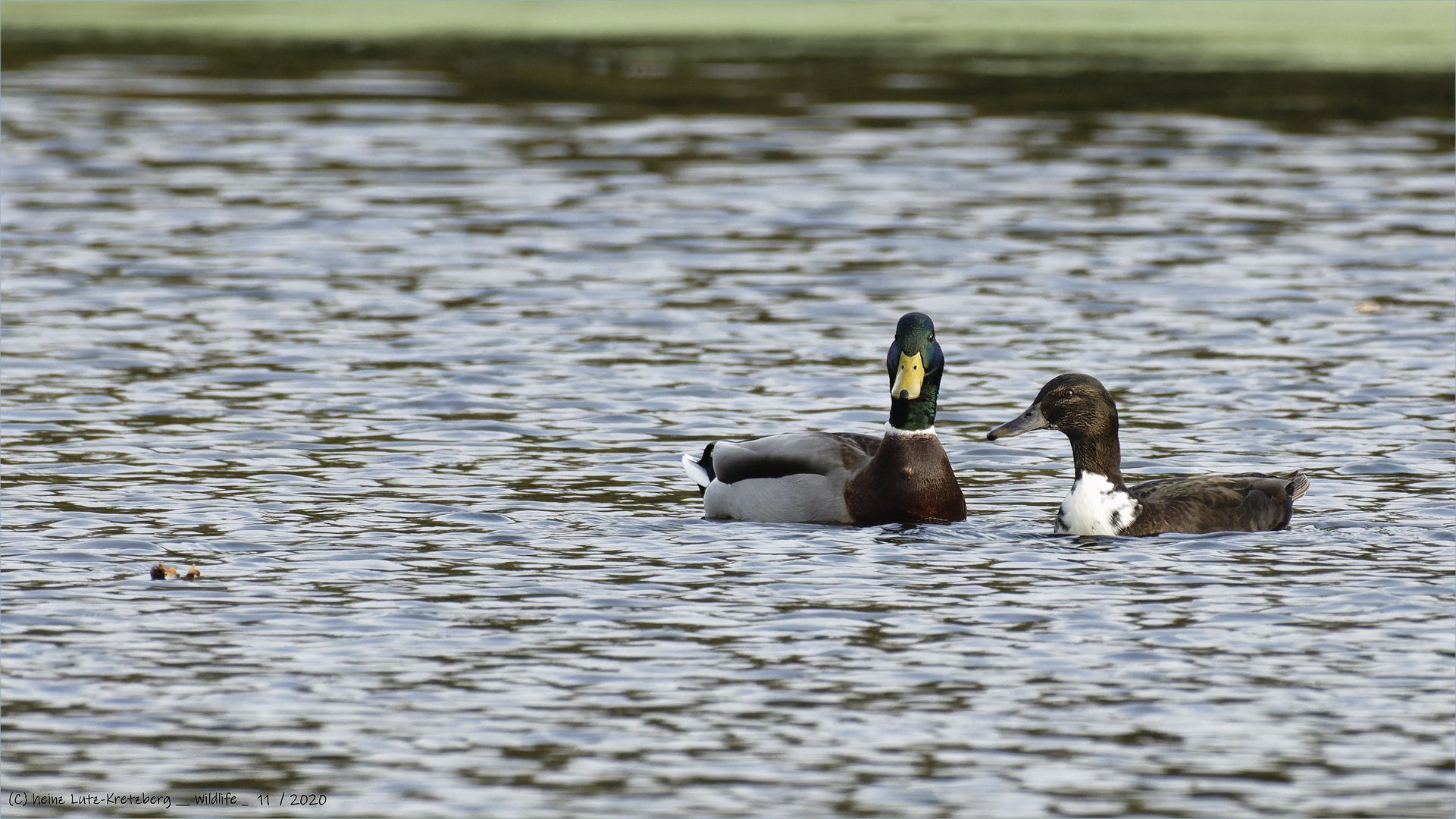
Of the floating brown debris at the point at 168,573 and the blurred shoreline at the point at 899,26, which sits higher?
the blurred shoreline at the point at 899,26

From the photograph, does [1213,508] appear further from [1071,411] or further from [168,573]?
[168,573]

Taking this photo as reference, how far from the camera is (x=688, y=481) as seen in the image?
1453 centimetres

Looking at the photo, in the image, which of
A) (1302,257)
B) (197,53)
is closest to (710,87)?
(197,53)

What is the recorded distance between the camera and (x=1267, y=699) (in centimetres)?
949

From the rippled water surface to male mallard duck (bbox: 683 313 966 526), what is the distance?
0.22 meters

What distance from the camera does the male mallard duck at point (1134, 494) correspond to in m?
12.7

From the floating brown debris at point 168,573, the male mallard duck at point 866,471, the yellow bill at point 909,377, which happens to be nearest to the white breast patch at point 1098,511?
the male mallard duck at point 866,471

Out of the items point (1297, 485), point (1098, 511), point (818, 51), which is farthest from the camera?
point (818, 51)

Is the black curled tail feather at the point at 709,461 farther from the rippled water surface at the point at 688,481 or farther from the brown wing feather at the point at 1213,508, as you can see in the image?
the brown wing feather at the point at 1213,508

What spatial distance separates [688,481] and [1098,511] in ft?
9.57

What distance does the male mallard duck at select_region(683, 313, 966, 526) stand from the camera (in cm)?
1310

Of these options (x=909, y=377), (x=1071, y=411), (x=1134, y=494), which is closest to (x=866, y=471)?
(x=909, y=377)

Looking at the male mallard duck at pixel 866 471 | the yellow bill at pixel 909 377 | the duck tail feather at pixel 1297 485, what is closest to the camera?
the duck tail feather at pixel 1297 485

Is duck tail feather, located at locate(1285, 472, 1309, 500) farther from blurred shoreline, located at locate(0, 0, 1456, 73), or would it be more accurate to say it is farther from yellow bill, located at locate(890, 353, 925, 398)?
blurred shoreline, located at locate(0, 0, 1456, 73)
